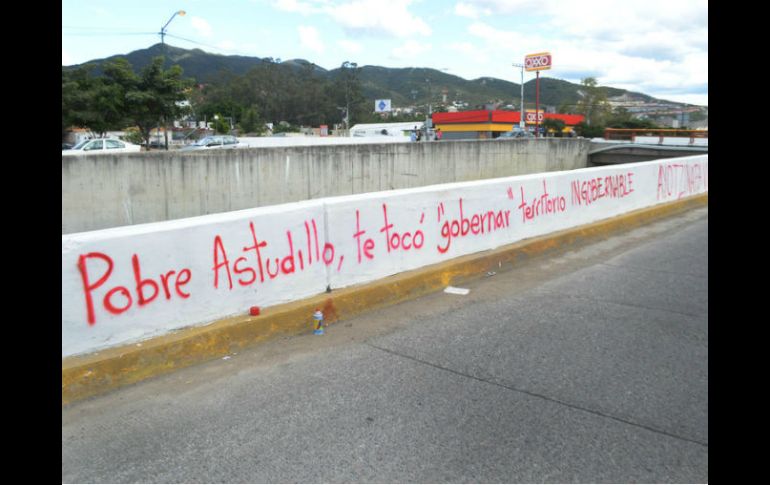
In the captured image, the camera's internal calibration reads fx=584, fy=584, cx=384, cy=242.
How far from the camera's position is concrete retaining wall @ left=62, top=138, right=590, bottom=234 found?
549 inches

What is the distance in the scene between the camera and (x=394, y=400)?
3846 mm

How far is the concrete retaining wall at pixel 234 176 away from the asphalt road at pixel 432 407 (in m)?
10.8

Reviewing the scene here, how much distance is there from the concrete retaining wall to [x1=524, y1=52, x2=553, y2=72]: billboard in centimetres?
5825

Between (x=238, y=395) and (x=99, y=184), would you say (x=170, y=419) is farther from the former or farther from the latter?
(x=99, y=184)

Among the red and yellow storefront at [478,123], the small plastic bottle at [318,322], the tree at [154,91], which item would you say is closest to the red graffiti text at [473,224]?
the small plastic bottle at [318,322]

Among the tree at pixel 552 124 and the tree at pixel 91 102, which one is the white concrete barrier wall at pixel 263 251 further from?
the tree at pixel 552 124

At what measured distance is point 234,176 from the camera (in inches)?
647

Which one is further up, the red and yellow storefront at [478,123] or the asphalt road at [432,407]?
the red and yellow storefront at [478,123]

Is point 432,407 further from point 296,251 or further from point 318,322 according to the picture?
point 296,251

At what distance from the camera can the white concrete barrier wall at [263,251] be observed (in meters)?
4.16

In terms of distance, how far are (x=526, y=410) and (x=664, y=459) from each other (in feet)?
2.73

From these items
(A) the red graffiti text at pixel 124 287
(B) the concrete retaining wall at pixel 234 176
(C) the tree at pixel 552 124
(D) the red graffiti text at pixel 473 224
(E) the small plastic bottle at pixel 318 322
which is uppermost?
(C) the tree at pixel 552 124
